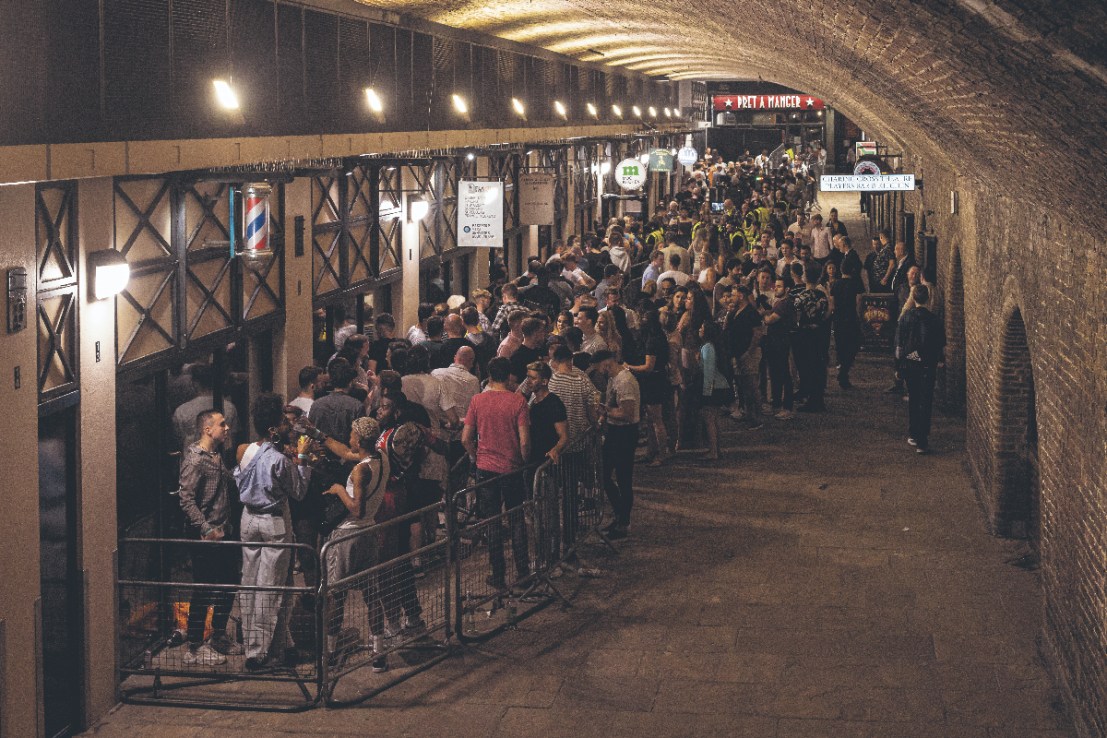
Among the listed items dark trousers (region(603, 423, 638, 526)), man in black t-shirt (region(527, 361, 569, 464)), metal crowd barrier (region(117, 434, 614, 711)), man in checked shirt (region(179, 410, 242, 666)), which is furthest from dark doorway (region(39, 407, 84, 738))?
dark trousers (region(603, 423, 638, 526))

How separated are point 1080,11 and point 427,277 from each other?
569 inches

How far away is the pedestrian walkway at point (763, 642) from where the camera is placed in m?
8.12

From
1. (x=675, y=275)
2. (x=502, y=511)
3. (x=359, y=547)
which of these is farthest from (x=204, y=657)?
(x=675, y=275)

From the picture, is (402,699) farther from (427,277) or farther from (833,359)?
(833,359)

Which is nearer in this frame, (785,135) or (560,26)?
(560,26)

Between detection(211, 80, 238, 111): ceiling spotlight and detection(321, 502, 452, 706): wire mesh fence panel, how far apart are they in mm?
2936

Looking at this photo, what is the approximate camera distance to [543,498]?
1040 centimetres

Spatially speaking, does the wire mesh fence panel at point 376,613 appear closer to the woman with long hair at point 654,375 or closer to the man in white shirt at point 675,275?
the woman with long hair at point 654,375

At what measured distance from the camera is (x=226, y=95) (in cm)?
938

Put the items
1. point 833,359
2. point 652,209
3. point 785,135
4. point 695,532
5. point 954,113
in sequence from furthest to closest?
1. point 785,135
2. point 652,209
3. point 833,359
4. point 695,532
5. point 954,113

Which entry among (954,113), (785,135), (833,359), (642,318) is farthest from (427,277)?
(785,135)

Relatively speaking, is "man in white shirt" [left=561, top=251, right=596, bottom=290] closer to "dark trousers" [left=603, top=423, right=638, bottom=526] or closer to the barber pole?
"dark trousers" [left=603, top=423, right=638, bottom=526]

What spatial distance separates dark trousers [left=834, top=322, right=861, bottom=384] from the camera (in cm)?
1809

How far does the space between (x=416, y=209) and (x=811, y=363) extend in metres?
5.02
